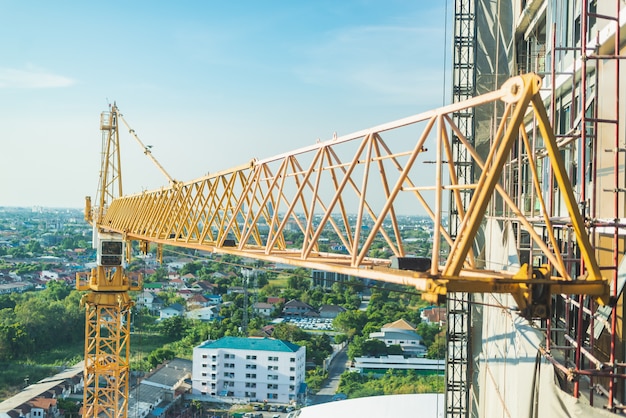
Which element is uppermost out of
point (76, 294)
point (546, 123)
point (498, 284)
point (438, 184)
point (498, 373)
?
point (546, 123)

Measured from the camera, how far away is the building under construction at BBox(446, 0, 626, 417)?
7.51 meters

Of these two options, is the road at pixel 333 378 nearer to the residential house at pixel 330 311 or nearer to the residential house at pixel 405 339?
the residential house at pixel 405 339

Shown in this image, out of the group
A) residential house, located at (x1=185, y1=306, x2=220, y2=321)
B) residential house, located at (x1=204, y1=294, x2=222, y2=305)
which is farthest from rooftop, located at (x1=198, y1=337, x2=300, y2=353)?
residential house, located at (x1=204, y1=294, x2=222, y2=305)

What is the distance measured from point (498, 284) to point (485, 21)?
49.3 feet

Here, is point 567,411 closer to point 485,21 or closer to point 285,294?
point 485,21

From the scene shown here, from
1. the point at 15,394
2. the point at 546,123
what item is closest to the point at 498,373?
the point at 546,123

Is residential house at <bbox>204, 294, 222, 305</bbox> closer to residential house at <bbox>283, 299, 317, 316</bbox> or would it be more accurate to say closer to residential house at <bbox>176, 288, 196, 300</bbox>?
residential house at <bbox>176, 288, 196, 300</bbox>

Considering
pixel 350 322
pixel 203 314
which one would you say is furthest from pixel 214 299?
pixel 350 322

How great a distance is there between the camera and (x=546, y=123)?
5.13m

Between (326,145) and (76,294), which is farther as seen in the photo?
(76,294)

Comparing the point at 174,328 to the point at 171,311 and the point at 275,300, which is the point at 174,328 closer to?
the point at 171,311

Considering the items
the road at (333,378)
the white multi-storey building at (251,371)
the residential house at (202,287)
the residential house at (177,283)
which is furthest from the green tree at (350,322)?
the residential house at (177,283)

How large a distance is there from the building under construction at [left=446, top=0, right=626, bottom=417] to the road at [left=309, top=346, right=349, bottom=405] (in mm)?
46592

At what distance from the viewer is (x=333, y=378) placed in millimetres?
68875
